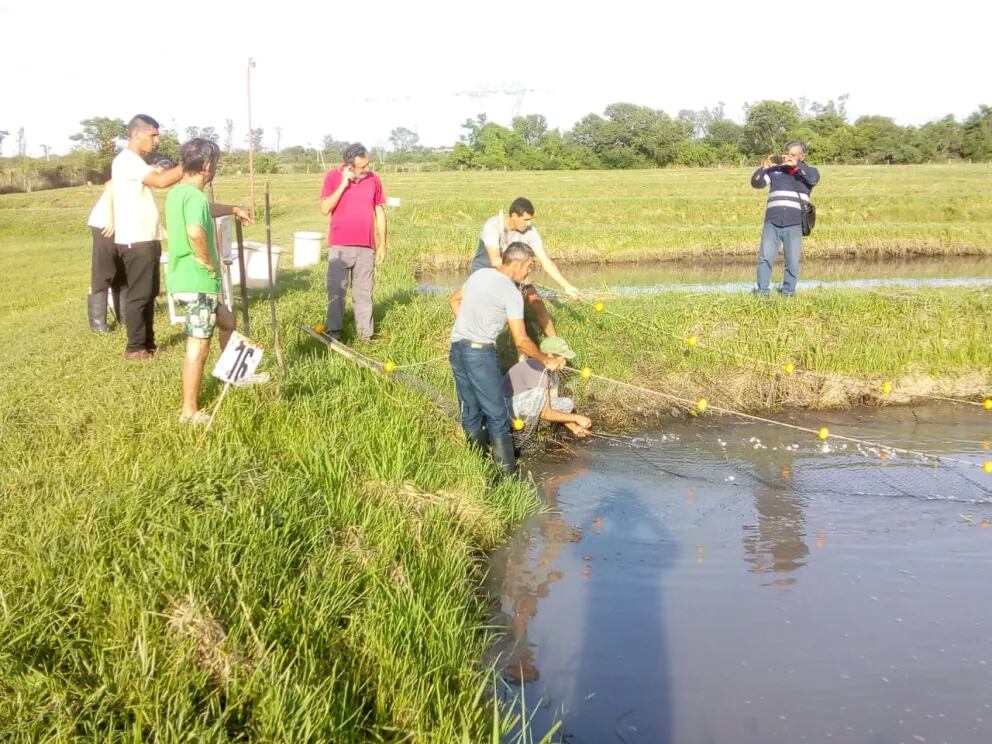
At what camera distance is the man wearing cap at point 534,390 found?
7645 millimetres

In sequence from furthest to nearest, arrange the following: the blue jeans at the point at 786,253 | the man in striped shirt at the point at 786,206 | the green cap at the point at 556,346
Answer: the blue jeans at the point at 786,253
the man in striped shirt at the point at 786,206
the green cap at the point at 556,346

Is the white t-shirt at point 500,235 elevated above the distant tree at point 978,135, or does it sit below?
below

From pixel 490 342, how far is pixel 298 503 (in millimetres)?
2176

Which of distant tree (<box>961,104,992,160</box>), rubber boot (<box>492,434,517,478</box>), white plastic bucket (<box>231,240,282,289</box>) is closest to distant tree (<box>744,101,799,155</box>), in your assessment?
distant tree (<box>961,104,992,160</box>)

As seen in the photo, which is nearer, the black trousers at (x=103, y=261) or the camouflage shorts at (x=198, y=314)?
the camouflage shorts at (x=198, y=314)

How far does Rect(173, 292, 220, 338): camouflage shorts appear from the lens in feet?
19.3

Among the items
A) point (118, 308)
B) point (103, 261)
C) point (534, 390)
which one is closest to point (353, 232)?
point (534, 390)

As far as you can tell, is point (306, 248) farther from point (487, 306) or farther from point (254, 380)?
point (254, 380)

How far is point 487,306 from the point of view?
20.8 ft

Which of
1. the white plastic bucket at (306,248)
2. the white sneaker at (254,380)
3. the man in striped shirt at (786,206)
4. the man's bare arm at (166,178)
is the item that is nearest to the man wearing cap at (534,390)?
the white sneaker at (254,380)

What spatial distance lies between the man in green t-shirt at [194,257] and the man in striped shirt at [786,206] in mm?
7036

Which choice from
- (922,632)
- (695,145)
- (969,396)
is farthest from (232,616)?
(695,145)

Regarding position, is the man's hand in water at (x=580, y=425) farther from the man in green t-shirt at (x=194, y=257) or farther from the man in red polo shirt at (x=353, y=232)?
the man in green t-shirt at (x=194, y=257)

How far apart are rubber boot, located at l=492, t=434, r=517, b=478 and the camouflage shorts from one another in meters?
2.35
